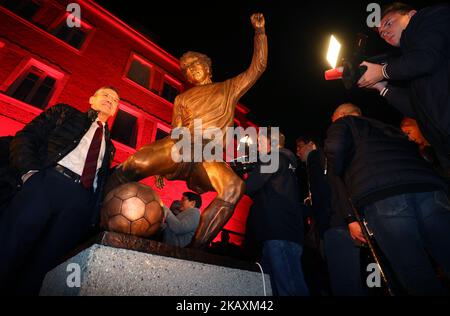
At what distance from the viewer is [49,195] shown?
1862 mm

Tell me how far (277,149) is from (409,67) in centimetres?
176

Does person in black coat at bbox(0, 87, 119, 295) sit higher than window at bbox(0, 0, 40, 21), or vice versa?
window at bbox(0, 0, 40, 21)

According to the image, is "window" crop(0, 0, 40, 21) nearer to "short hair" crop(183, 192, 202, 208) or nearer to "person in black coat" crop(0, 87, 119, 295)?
"short hair" crop(183, 192, 202, 208)

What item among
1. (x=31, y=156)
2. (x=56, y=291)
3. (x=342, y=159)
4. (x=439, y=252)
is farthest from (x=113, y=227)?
(x=439, y=252)

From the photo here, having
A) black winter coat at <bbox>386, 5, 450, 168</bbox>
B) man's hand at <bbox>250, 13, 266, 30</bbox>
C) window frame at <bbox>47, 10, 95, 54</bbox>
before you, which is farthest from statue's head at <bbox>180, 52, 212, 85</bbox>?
window frame at <bbox>47, 10, 95, 54</bbox>

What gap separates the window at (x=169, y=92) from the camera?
43.1ft

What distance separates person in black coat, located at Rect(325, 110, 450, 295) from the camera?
4.78 ft

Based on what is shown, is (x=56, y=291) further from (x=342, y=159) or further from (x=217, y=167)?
(x=342, y=159)

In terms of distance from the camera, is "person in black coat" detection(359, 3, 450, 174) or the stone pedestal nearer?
the stone pedestal

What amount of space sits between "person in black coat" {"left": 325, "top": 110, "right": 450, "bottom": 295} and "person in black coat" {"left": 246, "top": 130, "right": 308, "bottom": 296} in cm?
95

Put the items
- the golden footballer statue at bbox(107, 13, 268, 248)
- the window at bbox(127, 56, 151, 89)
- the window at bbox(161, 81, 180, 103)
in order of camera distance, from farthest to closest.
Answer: the window at bbox(161, 81, 180, 103) < the window at bbox(127, 56, 151, 89) < the golden footballer statue at bbox(107, 13, 268, 248)

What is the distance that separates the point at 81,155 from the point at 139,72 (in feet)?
37.1

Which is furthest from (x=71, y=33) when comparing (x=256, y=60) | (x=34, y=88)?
(x=256, y=60)

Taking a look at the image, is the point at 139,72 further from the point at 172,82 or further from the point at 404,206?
the point at 404,206
